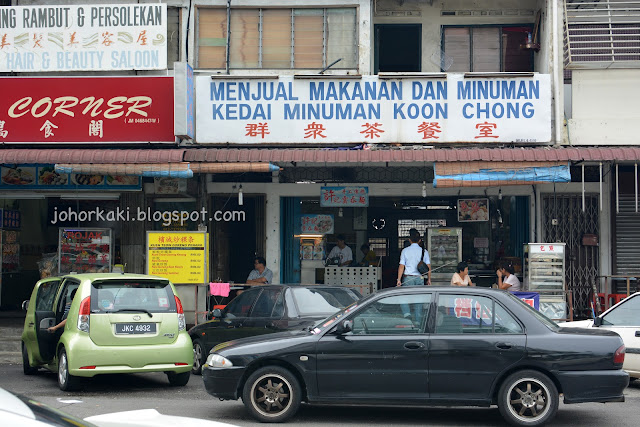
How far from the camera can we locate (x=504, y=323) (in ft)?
27.0

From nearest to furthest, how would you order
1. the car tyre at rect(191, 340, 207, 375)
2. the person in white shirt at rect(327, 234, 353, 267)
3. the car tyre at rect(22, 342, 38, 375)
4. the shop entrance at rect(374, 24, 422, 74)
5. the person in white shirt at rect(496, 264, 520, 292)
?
the car tyre at rect(22, 342, 38, 375) < the car tyre at rect(191, 340, 207, 375) < the person in white shirt at rect(496, 264, 520, 292) < the person in white shirt at rect(327, 234, 353, 267) < the shop entrance at rect(374, 24, 422, 74)

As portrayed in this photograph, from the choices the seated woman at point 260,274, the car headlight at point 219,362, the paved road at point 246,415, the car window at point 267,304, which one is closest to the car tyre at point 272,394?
the paved road at point 246,415

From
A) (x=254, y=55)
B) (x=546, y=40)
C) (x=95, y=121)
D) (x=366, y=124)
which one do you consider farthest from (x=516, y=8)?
(x=95, y=121)

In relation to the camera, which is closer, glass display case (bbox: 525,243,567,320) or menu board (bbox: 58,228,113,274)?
glass display case (bbox: 525,243,567,320)

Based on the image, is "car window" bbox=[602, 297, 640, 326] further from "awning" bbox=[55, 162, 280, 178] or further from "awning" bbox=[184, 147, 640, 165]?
"awning" bbox=[55, 162, 280, 178]

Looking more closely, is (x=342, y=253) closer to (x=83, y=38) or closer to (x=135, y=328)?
(x=83, y=38)

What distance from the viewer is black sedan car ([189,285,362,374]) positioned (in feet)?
35.0

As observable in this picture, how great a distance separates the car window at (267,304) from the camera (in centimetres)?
1090

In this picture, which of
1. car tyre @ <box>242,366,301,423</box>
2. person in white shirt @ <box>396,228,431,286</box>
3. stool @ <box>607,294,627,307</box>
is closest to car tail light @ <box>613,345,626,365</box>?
car tyre @ <box>242,366,301,423</box>

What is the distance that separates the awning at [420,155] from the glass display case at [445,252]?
2.10m

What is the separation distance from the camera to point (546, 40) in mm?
15531

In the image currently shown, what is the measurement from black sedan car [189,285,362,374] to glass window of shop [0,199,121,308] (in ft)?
18.3

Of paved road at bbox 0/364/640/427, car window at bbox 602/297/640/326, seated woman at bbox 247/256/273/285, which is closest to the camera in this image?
paved road at bbox 0/364/640/427

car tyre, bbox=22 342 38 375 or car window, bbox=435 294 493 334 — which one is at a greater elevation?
car window, bbox=435 294 493 334
